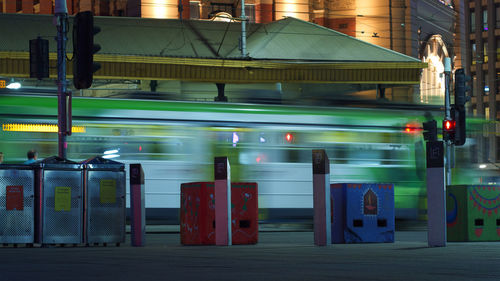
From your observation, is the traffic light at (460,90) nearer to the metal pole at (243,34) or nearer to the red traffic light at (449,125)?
the red traffic light at (449,125)

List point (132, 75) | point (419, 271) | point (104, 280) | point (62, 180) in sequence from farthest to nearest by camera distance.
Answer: point (132, 75) → point (62, 180) → point (419, 271) → point (104, 280)

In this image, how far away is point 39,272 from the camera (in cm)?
933

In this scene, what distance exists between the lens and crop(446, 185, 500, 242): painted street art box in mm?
16391

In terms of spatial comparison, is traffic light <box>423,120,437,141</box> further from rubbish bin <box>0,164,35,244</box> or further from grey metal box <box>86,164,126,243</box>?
rubbish bin <box>0,164,35,244</box>

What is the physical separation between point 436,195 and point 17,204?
6.82 m

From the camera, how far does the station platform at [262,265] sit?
29.0ft

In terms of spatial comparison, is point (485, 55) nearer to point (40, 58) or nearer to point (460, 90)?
point (460, 90)

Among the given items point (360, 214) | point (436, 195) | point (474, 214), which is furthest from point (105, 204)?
point (474, 214)

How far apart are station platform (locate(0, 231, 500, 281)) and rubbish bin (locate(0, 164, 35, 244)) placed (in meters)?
2.90

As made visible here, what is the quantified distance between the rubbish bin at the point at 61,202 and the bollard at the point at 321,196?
4.05 meters

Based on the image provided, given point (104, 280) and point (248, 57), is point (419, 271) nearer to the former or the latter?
point (104, 280)

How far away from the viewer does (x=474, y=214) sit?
1641 cm

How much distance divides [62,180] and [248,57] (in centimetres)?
1837

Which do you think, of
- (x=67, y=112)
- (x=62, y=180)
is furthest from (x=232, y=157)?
(x=62, y=180)
